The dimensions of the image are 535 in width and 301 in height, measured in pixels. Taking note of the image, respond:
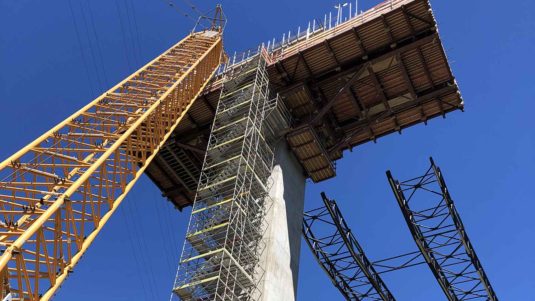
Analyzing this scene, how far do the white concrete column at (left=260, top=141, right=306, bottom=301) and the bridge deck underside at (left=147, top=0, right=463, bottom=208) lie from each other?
1502 mm

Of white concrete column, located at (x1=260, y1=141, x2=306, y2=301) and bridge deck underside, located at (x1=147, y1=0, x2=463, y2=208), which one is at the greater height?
bridge deck underside, located at (x1=147, y1=0, x2=463, y2=208)

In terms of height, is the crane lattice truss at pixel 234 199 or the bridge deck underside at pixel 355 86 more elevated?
the bridge deck underside at pixel 355 86

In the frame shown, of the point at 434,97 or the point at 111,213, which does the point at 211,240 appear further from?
the point at 434,97

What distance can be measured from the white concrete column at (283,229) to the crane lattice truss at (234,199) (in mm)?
520

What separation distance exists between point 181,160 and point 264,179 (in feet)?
34.4

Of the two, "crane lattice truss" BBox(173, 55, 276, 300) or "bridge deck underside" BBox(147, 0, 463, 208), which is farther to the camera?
"bridge deck underside" BBox(147, 0, 463, 208)

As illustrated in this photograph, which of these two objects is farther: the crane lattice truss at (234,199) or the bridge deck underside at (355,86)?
the bridge deck underside at (355,86)

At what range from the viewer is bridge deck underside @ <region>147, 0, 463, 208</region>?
40.0 m

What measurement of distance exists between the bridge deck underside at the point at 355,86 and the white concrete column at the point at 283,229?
4.93 feet

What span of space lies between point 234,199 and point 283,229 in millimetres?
4266

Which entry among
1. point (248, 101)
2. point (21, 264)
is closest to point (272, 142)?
point (248, 101)

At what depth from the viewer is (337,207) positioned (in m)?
47.3

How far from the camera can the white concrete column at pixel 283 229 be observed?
34594 millimetres

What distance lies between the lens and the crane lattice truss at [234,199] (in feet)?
107
